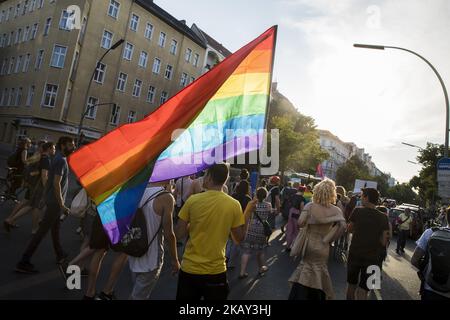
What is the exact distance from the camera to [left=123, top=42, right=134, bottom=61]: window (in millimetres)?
34438

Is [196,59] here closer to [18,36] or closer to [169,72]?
[169,72]

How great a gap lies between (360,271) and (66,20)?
3207cm

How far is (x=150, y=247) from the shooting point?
382 centimetres

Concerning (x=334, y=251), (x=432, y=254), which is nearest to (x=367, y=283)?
(x=432, y=254)

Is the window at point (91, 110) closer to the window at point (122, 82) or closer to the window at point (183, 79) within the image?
the window at point (122, 82)

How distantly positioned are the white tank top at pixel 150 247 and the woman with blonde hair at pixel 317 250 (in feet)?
5.24

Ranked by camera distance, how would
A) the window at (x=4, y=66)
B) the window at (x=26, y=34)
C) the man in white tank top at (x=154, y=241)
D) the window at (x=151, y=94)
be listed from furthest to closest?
the window at (x=151, y=94)
the window at (x=4, y=66)
the window at (x=26, y=34)
the man in white tank top at (x=154, y=241)

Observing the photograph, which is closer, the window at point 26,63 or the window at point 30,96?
the window at point 30,96

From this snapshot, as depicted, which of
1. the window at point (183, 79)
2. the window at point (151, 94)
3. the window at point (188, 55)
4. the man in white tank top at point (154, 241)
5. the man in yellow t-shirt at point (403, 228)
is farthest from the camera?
the window at point (188, 55)

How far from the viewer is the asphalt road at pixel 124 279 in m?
4.90

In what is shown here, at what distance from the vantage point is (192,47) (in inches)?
1729

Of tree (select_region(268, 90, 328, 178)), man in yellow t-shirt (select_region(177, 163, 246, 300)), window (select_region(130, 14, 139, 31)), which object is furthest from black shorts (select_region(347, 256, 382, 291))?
tree (select_region(268, 90, 328, 178))

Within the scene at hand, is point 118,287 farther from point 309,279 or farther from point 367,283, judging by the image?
point 367,283

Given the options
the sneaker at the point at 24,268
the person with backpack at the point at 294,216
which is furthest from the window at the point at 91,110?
the sneaker at the point at 24,268
